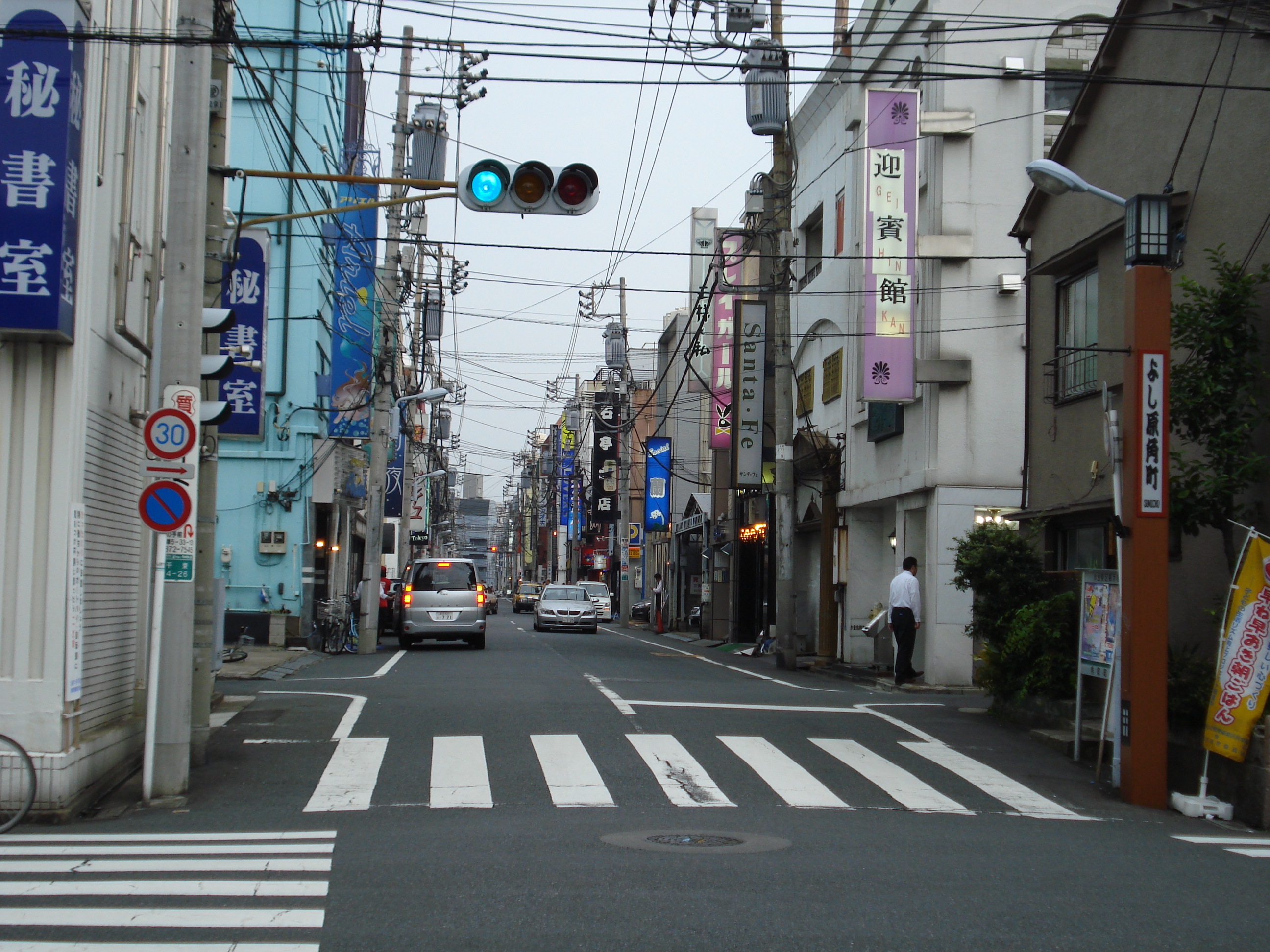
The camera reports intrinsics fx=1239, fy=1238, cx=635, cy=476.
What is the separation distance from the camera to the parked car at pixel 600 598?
40.7 metres

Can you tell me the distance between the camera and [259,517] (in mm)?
28984

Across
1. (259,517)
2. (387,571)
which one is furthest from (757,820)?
(387,571)

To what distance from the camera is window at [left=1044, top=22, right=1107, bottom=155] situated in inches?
883

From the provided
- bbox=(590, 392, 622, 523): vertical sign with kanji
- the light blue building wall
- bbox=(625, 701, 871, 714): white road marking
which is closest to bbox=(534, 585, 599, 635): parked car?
the light blue building wall

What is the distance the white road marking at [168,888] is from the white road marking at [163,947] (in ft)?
3.05

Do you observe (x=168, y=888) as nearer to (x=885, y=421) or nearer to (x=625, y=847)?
(x=625, y=847)

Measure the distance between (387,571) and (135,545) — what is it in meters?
56.0

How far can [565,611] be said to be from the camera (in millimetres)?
39469

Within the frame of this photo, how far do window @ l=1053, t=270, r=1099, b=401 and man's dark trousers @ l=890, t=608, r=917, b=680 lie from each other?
4.54 meters

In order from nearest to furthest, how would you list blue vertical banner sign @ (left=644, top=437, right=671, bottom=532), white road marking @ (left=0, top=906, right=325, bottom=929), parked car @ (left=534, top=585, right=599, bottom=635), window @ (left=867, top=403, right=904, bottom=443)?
white road marking @ (left=0, top=906, right=325, bottom=929) < window @ (left=867, top=403, right=904, bottom=443) < parked car @ (left=534, top=585, right=599, bottom=635) < blue vertical banner sign @ (left=644, top=437, right=671, bottom=532)

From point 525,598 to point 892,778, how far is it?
64.7 meters

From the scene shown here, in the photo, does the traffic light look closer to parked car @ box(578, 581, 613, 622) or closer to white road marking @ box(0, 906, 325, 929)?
white road marking @ box(0, 906, 325, 929)

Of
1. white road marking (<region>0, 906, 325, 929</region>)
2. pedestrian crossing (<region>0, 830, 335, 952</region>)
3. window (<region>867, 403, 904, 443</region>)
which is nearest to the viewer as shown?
pedestrian crossing (<region>0, 830, 335, 952</region>)

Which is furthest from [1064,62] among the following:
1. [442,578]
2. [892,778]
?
[442,578]
